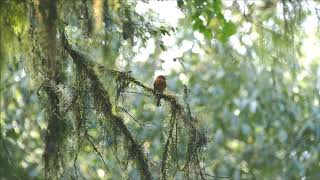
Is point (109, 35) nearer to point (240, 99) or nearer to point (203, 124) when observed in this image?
point (203, 124)

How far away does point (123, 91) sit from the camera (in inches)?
96.4

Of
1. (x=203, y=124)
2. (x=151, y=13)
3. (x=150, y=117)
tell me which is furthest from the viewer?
(x=150, y=117)

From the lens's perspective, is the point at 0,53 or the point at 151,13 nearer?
the point at 0,53

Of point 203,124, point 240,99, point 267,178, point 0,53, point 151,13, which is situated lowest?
point 0,53

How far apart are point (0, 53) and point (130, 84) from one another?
93 cm

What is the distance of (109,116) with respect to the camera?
244 centimetres

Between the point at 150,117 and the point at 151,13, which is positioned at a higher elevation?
the point at 150,117

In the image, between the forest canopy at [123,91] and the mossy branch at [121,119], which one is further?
the mossy branch at [121,119]

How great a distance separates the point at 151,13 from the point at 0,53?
197 centimetres

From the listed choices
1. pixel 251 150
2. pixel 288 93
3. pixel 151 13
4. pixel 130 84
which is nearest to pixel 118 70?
pixel 130 84

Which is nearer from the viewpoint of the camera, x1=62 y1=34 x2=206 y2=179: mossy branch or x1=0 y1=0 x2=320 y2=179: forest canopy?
x1=0 y1=0 x2=320 y2=179: forest canopy

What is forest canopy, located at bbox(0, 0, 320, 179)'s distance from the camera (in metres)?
1.96

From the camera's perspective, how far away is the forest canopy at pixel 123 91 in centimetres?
196

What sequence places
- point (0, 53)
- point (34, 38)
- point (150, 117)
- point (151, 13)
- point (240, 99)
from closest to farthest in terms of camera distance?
point (0, 53), point (34, 38), point (151, 13), point (150, 117), point (240, 99)
